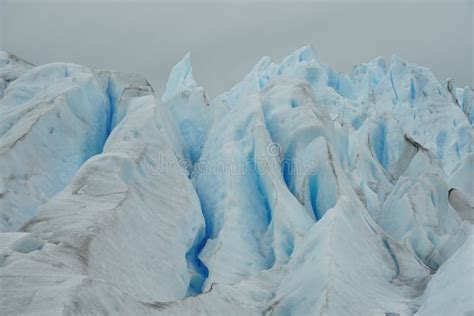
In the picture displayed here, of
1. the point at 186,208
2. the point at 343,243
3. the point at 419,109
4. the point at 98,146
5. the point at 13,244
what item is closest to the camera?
the point at 13,244

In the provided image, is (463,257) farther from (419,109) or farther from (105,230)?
(419,109)

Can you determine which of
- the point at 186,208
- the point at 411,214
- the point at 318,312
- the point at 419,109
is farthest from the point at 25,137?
the point at 419,109

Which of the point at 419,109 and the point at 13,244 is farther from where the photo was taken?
the point at 419,109

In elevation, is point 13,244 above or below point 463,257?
above

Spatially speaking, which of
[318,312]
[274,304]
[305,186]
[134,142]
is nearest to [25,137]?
[134,142]

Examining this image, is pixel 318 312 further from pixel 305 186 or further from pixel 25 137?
pixel 25 137

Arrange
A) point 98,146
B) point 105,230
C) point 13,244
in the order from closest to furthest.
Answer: point 13,244
point 105,230
point 98,146

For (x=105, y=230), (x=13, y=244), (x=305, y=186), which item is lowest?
(x=305, y=186)
